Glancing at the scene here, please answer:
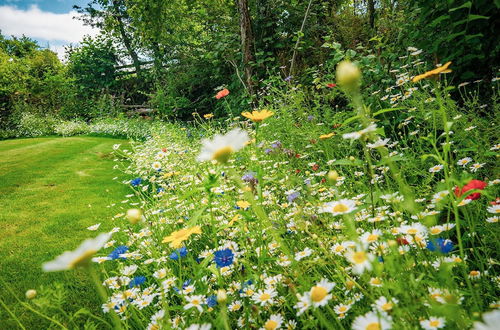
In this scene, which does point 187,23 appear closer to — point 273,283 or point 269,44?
point 269,44

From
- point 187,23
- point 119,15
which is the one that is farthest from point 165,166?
point 119,15

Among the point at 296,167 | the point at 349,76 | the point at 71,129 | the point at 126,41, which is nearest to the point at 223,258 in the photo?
the point at 349,76

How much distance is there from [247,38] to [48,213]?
147 inches

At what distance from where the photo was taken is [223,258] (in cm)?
108

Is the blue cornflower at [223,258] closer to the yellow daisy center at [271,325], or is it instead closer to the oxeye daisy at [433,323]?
the yellow daisy center at [271,325]

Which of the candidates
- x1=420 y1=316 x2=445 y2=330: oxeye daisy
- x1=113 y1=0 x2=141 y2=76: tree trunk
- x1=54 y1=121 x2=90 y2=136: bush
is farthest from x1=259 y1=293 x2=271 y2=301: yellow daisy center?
x1=113 y1=0 x2=141 y2=76: tree trunk

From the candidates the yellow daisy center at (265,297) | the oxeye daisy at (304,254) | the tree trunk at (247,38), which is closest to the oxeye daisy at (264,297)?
the yellow daisy center at (265,297)

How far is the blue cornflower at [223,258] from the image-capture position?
105 centimetres

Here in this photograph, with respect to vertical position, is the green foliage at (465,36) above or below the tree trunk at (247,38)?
below

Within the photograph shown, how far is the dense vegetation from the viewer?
0.76m

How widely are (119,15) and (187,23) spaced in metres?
8.48

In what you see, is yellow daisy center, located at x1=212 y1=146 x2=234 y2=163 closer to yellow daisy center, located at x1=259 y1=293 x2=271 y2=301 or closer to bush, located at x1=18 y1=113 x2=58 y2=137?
yellow daisy center, located at x1=259 y1=293 x2=271 y2=301

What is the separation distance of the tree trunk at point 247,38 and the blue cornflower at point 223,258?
13.6 ft

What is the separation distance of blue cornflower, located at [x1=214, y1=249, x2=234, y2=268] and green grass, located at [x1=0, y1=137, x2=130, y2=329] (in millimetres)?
635
